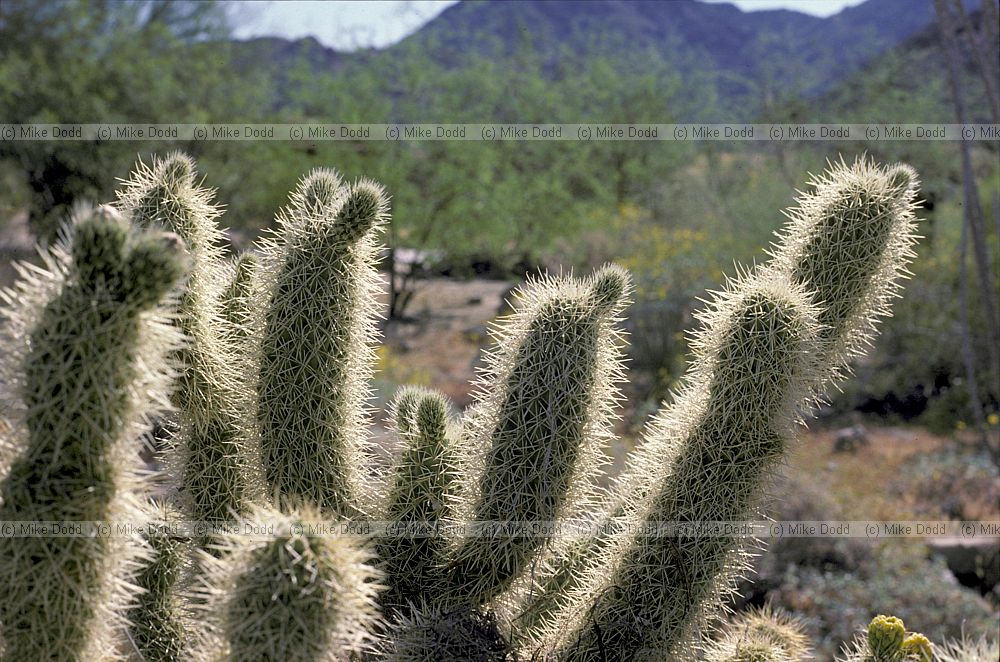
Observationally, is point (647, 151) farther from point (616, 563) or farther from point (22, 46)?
point (616, 563)

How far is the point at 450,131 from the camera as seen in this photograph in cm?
1055

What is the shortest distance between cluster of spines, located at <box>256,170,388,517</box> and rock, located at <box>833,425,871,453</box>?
753cm

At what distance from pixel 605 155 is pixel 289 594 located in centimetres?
1832

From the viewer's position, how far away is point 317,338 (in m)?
1.83

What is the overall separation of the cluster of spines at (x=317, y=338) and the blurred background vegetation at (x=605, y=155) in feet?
7.53

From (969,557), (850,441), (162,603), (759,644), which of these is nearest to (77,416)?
(162,603)

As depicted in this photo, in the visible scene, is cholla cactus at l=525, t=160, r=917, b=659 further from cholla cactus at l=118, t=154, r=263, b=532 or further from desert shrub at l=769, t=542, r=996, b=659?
desert shrub at l=769, t=542, r=996, b=659

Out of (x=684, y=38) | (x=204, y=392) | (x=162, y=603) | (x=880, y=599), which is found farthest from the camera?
(x=684, y=38)

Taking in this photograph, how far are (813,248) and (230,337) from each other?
152 cm

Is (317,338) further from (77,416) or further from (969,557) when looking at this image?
(969,557)

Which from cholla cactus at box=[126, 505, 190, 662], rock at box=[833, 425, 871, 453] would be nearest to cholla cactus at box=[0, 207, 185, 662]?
cholla cactus at box=[126, 505, 190, 662]


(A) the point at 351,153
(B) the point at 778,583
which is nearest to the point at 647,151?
(A) the point at 351,153

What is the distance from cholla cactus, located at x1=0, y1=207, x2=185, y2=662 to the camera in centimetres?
116

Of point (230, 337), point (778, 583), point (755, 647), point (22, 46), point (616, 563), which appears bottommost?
point (778, 583)
